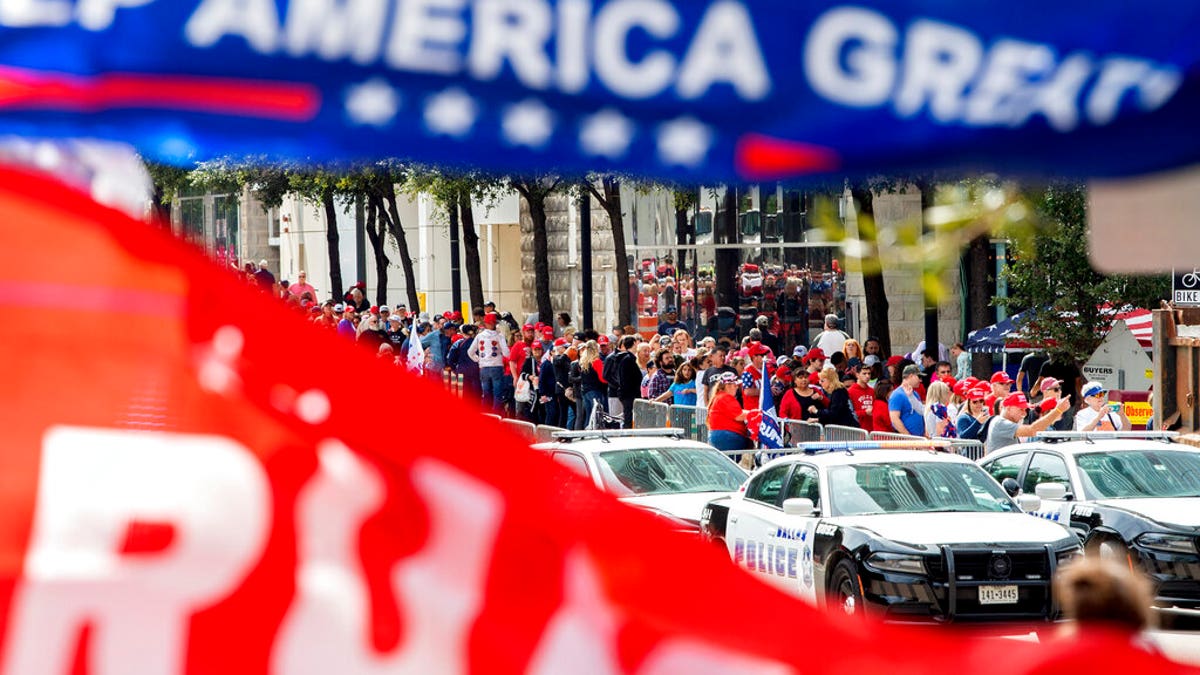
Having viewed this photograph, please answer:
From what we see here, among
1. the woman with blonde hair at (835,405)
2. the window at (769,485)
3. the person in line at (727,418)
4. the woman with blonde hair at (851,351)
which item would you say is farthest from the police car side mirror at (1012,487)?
the woman with blonde hair at (851,351)

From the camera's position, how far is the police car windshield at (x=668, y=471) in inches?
648

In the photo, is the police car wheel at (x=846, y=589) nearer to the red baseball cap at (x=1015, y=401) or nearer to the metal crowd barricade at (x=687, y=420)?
the red baseball cap at (x=1015, y=401)

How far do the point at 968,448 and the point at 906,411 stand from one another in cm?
130

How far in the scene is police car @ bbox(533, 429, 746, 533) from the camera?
16141mm

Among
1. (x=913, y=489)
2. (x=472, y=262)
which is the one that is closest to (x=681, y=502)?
(x=913, y=489)

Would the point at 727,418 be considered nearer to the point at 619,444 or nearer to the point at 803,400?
the point at 803,400

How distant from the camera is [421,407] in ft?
5.72

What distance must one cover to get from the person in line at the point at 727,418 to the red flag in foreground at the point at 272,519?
56.8 feet

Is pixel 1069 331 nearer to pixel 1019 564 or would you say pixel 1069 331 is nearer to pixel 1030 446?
pixel 1030 446

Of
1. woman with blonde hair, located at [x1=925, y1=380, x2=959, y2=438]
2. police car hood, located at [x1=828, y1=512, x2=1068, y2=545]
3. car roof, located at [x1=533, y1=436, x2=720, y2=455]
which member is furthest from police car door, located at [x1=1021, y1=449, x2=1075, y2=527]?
woman with blonde hair, located at [x1=925, y1=380, x2=959, y2=438]

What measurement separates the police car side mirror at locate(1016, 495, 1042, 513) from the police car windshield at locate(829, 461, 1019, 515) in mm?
84

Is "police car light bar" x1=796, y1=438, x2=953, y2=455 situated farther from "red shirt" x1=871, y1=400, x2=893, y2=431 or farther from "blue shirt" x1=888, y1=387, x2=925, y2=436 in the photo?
"red shirt" x1=871, y1=400, x2=893, y2=431

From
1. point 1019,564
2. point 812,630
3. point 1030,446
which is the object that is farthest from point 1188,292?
point 812,630

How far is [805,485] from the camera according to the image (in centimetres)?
1497
